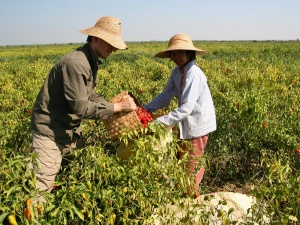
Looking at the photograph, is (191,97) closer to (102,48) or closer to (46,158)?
(102,48)

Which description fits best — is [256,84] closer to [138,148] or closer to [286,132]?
[286,132]

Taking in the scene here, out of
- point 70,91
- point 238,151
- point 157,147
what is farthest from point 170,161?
point 238,151

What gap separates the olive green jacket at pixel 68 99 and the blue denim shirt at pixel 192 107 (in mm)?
549

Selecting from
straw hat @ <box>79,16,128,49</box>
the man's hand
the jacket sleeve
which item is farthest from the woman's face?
the jacket sleeve

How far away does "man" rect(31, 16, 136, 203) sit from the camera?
2.29m

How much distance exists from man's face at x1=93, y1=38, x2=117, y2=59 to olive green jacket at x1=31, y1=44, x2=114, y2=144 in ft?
0.15

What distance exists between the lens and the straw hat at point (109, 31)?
92.4 inches

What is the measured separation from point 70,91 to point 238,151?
239 cm

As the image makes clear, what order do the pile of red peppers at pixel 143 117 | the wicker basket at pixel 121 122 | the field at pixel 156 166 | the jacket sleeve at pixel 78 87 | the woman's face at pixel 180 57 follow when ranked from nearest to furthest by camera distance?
the field at pixel 156 166, the jacket sleeve at pixel 78 87, the wicker basket at pixel 121 122, the pile of red peppers at pixel 143 117, the woman's face at pixel 180 57

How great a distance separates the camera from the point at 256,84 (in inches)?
233

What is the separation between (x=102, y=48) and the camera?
Answer: 2.44 m

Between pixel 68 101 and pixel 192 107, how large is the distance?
3.16ft

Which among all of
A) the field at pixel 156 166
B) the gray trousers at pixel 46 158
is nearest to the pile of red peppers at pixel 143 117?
the field at pixel 156 166

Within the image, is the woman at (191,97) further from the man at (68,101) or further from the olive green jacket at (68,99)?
the olive green jacket at (68,99)
